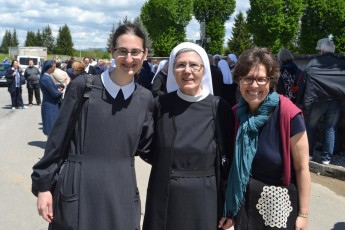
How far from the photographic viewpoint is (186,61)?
2561 mm

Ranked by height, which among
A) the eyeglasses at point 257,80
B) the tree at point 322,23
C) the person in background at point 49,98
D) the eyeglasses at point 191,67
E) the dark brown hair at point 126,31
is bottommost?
the person in background at point 49,98

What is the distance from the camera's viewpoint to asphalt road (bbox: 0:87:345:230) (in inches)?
184

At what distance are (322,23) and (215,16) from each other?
21845mm

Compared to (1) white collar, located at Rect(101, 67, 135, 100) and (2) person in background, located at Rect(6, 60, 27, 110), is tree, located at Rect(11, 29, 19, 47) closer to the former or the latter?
(2) person in background, located at Rect(6, 60, 27, 110)

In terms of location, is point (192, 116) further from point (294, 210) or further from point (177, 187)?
point (294, 210)

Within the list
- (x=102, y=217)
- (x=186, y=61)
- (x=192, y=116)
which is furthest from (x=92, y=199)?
(x=186, y=61)

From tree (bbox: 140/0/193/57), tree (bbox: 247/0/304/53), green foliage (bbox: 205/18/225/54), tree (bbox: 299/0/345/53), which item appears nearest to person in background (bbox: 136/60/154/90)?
tree (bbox: 299/0/345/53)

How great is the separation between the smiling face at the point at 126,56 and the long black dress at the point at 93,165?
0.54 ft

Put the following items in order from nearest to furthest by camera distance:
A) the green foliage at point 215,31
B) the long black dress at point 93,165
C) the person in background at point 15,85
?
the long black dress at point 93,165, the person in background at point 15,85, the green foliage at point 215,31

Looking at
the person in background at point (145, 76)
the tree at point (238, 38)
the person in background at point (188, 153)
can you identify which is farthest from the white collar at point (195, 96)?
the tree at point (238, 38)

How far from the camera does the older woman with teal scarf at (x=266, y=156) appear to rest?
2.46 meters

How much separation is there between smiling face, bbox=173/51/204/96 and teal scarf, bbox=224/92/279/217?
34 centimetres

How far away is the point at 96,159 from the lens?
2.38m

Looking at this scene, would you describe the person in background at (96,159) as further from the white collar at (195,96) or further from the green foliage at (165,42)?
the green foliage at (165,42)
